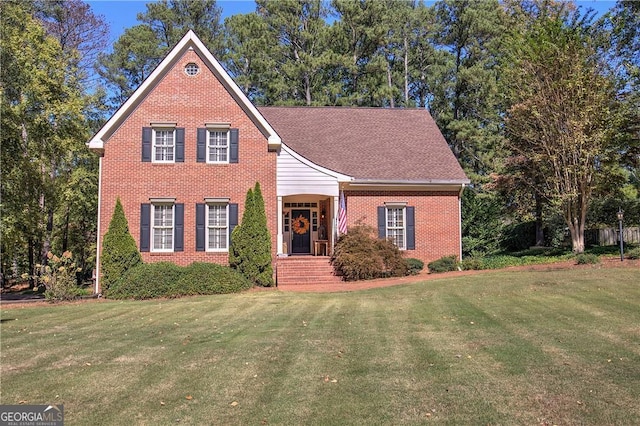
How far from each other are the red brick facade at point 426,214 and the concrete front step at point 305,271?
2565 millimetres

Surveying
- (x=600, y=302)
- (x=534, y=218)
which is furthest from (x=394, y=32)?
(x=600, y=302)

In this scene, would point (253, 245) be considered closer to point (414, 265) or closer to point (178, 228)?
point (178, 228)

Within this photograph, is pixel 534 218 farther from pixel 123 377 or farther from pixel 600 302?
pixel 123 377

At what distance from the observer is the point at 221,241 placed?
19.0 metres

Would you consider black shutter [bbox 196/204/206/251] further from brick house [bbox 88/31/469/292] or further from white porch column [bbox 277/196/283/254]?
white porch column [bbox 277/196/283/254]

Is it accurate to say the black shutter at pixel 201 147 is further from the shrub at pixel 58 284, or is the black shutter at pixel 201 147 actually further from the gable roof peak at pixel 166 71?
the shrub at pixel 58 284

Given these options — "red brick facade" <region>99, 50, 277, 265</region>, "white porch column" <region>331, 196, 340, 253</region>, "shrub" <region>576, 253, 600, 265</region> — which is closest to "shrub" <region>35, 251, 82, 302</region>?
"red brick facade" <region>99, 50, 277, 265</region>

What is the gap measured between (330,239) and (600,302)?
38.0 ft

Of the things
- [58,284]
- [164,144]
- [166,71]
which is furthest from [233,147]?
[58,284]

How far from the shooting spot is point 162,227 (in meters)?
18.8

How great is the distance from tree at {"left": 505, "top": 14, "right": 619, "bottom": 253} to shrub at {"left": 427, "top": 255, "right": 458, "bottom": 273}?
5.00 meters

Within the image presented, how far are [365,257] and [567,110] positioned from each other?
10260 millimetres

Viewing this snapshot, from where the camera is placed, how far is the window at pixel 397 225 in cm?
2072

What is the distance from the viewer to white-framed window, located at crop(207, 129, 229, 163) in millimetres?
19266
